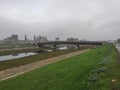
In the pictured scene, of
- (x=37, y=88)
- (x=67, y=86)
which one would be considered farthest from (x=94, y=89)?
(x=37, y=88)

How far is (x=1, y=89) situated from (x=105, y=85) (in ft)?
35.3

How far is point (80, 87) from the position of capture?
18422 mm

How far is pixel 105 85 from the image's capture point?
683 inches

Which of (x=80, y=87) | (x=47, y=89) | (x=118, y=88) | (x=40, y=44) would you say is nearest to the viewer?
(x=118, y=88)

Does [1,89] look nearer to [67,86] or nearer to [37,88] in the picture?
[37,88]

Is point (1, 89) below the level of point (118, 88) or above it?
below

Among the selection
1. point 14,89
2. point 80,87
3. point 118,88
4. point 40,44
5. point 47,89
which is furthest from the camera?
point 40,44

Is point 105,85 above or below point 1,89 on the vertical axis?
above

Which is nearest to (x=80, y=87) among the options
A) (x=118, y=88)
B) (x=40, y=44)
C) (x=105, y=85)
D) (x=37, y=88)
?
(x=105, y=85)

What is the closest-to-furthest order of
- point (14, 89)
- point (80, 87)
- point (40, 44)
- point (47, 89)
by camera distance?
point (80, 87) → point (47, 89) → point (14, 89) → point (40, 44)

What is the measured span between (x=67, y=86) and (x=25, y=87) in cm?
449

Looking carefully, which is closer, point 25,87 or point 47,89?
point 47,89

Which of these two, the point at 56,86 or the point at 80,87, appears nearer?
the point at 80,87

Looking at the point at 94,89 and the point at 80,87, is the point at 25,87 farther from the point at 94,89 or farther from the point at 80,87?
the point at 94,89
